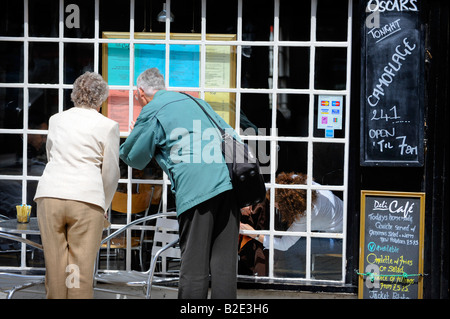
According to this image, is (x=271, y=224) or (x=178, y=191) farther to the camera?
(x=271, y=224)

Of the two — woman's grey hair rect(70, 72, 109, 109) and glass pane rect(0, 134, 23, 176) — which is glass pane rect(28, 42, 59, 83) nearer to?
glass pane rect(0, 134, 23, 176)

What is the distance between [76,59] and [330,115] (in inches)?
94.5

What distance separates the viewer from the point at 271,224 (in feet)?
18.5

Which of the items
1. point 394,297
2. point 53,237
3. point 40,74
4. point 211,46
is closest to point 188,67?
point 211,46

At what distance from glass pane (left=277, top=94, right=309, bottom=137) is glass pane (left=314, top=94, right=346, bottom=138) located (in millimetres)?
99

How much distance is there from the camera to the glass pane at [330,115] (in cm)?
557

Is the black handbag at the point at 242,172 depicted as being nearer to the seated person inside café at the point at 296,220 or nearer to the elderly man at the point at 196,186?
the elderly man at the point at 196,186

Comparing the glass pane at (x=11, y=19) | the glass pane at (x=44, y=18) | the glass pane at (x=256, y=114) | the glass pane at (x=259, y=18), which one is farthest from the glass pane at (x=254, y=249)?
the glass pane at (x=11, y=19)

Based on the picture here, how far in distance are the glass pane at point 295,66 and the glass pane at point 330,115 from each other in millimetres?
204

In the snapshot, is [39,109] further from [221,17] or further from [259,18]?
[259,18]

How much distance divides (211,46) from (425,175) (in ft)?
7.33

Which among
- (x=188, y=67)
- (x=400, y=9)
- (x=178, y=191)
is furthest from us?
(x=188, y=67)

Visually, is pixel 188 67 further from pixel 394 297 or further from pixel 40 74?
pixel 394 297

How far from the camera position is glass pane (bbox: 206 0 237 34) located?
223 inches
